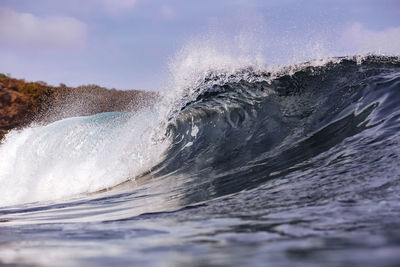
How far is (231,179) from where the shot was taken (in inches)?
164

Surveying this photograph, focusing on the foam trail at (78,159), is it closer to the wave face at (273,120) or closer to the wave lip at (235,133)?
the wave lip at (235,133)

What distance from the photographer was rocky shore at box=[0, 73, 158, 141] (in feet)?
94.1

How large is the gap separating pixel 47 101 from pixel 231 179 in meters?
34.4

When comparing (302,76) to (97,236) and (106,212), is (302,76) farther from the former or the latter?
(97,236)

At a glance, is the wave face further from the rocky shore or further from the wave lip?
the rocky shore

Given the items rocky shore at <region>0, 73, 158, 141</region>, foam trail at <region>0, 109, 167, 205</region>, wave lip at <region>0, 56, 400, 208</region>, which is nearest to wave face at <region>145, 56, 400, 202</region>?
wave lip at <region>0, 56, 400, 208</region>

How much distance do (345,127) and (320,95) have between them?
1.77 meters

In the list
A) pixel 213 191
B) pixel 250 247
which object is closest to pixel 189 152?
pixel 213 191

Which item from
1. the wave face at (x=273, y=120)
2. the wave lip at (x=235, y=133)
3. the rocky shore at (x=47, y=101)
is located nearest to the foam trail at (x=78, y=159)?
the wave lip at (x=235, y=133)

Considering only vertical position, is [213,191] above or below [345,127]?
below

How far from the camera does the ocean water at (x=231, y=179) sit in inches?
60.6

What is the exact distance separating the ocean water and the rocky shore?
50.1 ft

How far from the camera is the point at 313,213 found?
2.07m

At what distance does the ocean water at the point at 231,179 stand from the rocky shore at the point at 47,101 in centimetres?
1526
